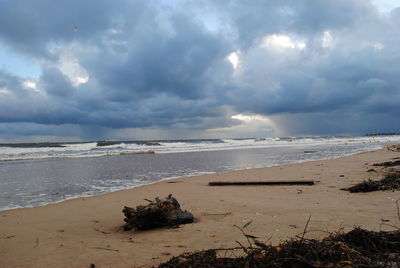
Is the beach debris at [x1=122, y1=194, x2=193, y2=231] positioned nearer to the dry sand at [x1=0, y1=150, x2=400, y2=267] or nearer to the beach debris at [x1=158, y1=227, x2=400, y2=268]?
the dry sand at [x1=0, y1=150, x2=400, y2=267]

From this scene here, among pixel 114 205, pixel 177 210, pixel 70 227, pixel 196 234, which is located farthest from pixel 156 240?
pixel 114 205

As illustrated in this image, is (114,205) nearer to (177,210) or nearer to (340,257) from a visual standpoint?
(177,210)

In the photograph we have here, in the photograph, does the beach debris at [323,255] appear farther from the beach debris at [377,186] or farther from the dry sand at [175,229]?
the beach debris at [377,186]

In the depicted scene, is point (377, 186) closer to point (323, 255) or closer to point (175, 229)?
point (175, 229)

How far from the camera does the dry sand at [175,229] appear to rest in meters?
3.56

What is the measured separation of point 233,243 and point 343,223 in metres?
1.75

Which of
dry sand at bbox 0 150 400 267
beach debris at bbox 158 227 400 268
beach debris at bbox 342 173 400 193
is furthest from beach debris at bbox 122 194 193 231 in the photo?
beach debris at bbox 342 173 400 193

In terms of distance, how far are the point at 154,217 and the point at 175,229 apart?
1.32ft

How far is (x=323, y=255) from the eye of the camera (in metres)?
2.46

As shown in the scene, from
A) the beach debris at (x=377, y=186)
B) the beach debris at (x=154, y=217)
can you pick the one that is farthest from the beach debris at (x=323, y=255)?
the beach debris at (x=377, y=186)

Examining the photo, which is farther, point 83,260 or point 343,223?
point 343,223

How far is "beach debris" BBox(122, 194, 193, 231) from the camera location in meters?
4.66

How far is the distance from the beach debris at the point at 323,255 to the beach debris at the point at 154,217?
191 centimetres

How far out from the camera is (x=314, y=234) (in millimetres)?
3789
